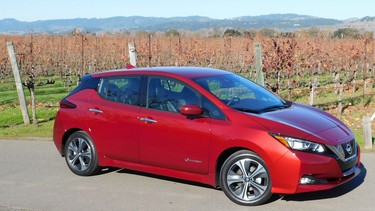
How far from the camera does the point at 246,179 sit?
6.03m

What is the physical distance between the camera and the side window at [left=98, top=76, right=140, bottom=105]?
718 centimetres

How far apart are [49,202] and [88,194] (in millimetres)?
524

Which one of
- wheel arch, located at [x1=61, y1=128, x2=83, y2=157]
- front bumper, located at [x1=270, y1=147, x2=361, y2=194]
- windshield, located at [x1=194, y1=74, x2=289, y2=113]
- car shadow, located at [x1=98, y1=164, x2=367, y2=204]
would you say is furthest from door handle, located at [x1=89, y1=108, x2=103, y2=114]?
front bumper, located at [x1=270, y1=147, x2=361, y2=194]

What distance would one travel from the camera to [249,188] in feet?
19.9

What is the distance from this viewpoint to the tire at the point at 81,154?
757cm

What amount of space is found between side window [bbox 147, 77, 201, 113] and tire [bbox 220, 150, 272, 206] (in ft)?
2.91

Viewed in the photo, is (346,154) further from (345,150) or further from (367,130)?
(367,130)

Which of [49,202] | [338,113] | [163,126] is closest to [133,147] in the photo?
[163,126]

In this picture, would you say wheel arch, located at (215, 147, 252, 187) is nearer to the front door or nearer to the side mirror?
the front door

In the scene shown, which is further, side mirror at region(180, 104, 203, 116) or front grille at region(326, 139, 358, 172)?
side mirror at region(180, 104, 203, 116)

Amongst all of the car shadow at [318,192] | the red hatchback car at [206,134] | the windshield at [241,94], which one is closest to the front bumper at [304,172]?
the red hatchback car at [206,134]

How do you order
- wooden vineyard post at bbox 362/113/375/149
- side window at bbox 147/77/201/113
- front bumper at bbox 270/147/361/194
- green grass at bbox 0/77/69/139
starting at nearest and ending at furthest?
front bumper at bbox 270/147/361/194 < side window at bbox 147/77/201/113 < wooden vineyard post at bbox 362/113/375/149 < green grass at bbox 0/77/69/139

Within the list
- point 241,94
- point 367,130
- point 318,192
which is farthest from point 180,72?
point 367,130

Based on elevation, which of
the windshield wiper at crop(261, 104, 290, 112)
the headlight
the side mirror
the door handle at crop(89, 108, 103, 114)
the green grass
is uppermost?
the side mirror
